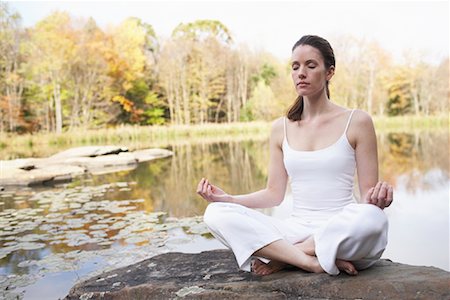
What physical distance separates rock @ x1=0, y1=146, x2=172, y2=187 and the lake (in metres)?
0.42

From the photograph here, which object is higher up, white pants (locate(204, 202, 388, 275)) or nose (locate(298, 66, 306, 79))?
nose (locate(298, 66, 306, 79))

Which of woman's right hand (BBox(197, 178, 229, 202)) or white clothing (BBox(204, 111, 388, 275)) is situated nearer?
white clothing (BBox(204, 111, 388, 275))

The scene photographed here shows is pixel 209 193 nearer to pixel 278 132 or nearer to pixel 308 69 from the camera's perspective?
pixel 278 132

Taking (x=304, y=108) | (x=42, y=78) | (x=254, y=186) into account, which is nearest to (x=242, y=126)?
(x=42, y=78)

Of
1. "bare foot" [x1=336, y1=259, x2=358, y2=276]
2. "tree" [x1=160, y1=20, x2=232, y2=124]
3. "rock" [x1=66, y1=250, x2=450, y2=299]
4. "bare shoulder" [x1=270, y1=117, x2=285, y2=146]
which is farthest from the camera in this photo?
"tree" [x1=160, y1=20, x2=232, y2=124]

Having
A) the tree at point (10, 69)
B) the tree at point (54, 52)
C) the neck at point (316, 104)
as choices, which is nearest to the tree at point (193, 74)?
the tree at point (54, 52)

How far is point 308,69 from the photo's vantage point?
5.21 feet

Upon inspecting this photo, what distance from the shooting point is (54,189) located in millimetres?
5680

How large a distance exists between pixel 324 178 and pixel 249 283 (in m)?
Answer: 0.42

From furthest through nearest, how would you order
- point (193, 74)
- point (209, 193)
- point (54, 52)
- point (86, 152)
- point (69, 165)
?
point (193, 74) < point (54, 52) < point (86, 152) < point (69, 165) < point (209, 193)

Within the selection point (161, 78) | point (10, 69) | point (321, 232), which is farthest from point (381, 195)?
point (161, 78)

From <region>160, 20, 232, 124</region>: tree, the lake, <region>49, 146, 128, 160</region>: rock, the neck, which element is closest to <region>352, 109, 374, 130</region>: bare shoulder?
the neck

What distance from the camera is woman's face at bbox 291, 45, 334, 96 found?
5.20 ft

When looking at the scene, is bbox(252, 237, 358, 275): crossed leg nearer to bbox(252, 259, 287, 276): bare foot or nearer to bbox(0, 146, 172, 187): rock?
bbox(252, 259, 287, 276): bare foot
